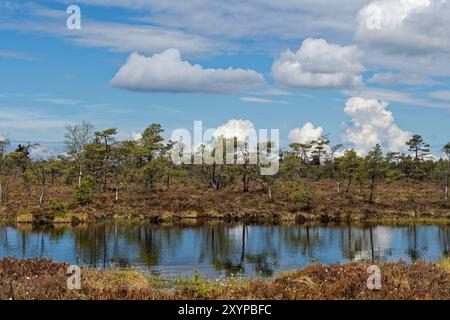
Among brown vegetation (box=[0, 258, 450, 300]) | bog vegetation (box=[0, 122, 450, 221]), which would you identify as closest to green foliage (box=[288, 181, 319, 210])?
bog vegetation (box=[0, 122, 450, 221])

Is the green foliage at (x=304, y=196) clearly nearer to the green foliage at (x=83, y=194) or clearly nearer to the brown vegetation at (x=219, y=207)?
the brown vegetation at (x=219, y=207)

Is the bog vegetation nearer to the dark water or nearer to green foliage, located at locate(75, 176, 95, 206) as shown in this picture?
green foliage, located at locate(75, 176, 95, 206)

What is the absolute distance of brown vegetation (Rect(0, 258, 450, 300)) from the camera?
624 inches

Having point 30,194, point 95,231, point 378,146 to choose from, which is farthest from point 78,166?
point 378,146

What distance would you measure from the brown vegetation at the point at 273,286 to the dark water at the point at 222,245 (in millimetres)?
10956

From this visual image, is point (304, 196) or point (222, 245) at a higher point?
point (304, 196)

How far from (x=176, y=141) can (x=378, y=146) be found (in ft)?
158

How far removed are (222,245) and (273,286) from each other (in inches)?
1107

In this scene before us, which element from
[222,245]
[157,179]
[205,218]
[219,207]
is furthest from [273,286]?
[157,179]

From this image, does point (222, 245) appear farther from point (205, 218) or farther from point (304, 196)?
point (304, 196)

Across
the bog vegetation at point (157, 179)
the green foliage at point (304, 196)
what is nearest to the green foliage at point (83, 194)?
the bog vegetation at point (157, 179)

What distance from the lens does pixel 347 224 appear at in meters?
64.9

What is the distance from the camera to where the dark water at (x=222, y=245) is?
3578 cm

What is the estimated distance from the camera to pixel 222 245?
45875 millimetres
